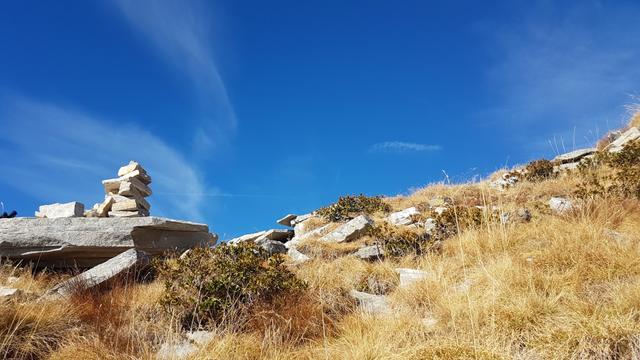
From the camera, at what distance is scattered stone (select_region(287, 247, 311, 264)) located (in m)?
9.40

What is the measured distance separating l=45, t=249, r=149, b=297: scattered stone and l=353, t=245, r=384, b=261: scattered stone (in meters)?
3.89

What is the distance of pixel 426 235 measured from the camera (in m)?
10.4

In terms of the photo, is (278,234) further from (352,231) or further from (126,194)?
(126,194)

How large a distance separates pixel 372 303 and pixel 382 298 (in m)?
0.25

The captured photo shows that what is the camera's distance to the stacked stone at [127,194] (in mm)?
13586

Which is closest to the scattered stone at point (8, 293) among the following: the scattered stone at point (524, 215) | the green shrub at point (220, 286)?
the green shrub at point (220, 286)

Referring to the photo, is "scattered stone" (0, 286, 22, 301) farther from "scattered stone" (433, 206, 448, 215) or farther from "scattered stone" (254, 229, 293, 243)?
"scattered stone" (433, 206, 448, 215)

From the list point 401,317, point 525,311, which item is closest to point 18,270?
point 401,317

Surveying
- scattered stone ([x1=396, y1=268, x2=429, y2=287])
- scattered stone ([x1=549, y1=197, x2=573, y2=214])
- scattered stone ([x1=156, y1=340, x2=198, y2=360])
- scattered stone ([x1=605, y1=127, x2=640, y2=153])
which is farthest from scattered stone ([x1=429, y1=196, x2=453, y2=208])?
scattered stone ([x1=156, y1=340, x2=198, y2=360])

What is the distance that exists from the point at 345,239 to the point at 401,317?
5.73m

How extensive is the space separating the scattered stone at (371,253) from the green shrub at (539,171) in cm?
731

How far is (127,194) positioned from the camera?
14.2 metres

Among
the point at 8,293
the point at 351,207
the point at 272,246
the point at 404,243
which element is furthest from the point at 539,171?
the point at 8,293

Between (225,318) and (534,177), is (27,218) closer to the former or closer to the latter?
(225,318)
